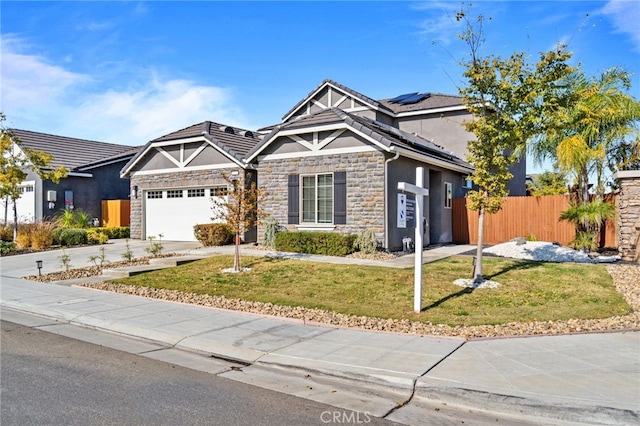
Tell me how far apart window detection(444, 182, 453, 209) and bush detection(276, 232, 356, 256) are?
596cm

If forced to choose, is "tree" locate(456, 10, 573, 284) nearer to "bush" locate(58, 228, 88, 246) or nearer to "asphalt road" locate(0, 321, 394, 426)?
"asphalt road" locate(0, 321, 394, 426)

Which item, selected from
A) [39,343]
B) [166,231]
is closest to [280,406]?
[39,343]

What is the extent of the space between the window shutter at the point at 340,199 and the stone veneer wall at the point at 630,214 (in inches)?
320

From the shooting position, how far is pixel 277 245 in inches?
659

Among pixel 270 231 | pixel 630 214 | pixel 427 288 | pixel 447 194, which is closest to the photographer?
pixel 427 288

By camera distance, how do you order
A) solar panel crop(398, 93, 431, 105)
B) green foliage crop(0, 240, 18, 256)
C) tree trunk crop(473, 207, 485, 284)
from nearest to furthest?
tree trunk crop(473, 207, 485, 284) < green foliage crop(0, 240, 18, 256) < solar panel crop(398, 93, 431, 105)

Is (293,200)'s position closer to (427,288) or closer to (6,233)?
(427,288)

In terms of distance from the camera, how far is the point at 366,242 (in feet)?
51.0

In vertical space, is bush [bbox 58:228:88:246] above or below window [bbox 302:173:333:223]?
below

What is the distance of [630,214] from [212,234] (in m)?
14.0

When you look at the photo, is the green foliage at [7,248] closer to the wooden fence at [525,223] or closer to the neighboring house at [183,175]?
the neighboring house at [183,175]

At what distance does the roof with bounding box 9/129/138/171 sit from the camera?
2786 cm

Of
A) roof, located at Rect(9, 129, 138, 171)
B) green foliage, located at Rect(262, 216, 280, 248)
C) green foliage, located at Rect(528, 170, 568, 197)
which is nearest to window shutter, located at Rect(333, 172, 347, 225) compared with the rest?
green foliage, located at Rect(262, 216, 280, 248)

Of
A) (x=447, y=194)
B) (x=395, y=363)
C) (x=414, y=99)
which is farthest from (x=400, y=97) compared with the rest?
(x=395, y=363)
